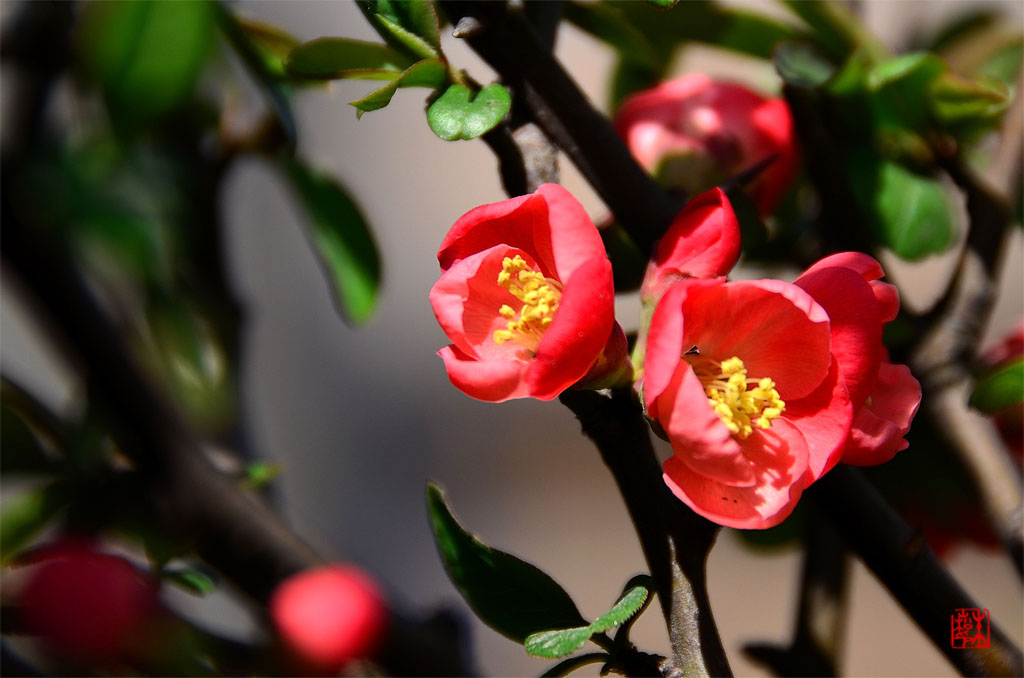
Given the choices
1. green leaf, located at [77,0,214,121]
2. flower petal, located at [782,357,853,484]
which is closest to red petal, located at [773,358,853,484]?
flower petal, located at [782,357,853,484]

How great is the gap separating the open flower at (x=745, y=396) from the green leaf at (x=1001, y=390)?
153mm

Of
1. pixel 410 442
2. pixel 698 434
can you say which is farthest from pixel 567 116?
pixel 410 442

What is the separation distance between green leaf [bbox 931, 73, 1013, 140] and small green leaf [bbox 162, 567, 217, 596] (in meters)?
0.51

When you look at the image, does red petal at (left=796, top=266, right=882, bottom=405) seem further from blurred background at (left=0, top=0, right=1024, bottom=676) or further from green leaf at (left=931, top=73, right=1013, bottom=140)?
blurred background at (left=0, top=0, right=1024, bottom=676)

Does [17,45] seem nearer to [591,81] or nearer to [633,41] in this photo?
[633,41]

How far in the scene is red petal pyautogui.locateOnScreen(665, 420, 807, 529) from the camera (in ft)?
1.04

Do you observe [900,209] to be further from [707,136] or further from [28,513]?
[28,513]

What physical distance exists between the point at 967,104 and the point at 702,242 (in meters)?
0.31

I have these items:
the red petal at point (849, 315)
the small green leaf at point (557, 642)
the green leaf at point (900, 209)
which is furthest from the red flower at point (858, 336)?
the green leaf at point (900, 209)

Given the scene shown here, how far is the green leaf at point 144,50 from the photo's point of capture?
458 mm

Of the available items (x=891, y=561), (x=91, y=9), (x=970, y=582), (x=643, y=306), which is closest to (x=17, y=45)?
(x=91, y=9)

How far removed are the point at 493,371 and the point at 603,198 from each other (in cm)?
15

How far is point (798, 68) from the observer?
1.71 feet

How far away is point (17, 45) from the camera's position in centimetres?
44
